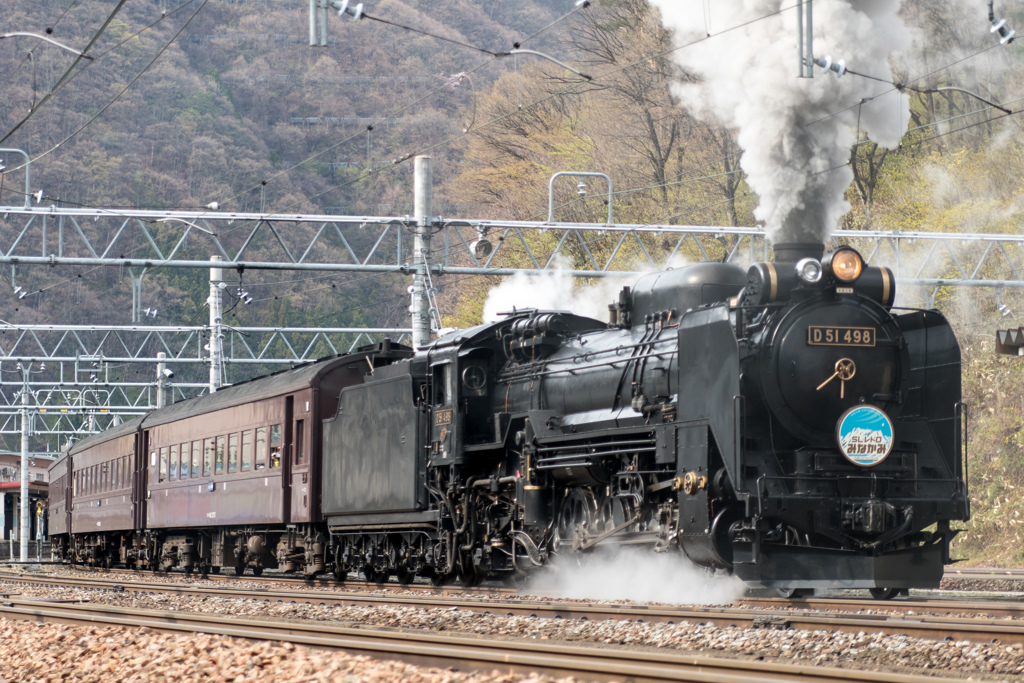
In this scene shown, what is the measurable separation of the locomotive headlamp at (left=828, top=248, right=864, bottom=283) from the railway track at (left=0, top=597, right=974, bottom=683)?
415 centimetres

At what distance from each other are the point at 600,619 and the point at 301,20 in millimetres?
108827

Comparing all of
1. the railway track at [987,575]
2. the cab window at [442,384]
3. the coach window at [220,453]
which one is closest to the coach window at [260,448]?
the coach window at [220,453]

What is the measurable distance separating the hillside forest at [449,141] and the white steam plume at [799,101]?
12.6 feet

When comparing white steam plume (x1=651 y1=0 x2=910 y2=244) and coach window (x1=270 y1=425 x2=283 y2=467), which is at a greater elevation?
white steam plume (x1=651 y1=0 x2=910 y2=244)

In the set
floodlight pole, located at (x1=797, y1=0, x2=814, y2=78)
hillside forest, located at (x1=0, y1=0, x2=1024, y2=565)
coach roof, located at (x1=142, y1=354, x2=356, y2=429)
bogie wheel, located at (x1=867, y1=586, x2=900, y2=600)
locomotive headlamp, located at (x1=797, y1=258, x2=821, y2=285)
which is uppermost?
hillside forest, located at (x1=0, y1=0, x2=1024, y2=565)

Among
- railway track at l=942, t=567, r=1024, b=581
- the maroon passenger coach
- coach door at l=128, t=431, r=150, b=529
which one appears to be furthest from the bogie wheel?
coach door at l=128, t=431, r=150, b=529

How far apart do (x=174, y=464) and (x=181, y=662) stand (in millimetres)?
15302

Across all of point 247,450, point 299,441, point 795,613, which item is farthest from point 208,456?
point 795,613

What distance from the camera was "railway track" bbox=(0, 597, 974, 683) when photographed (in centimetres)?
610

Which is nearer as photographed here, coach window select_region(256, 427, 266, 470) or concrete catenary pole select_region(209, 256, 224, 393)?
coach window select_region(256, 427, 266, 470)

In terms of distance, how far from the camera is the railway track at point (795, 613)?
8.03 metres

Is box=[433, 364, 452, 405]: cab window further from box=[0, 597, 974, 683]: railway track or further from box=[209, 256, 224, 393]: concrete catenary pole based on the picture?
box=[209, 256, 224, 393]: concrete catenary pole

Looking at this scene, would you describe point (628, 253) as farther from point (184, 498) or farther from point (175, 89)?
point (175, 89)

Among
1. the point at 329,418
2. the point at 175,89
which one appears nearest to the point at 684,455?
the point at 329,418
